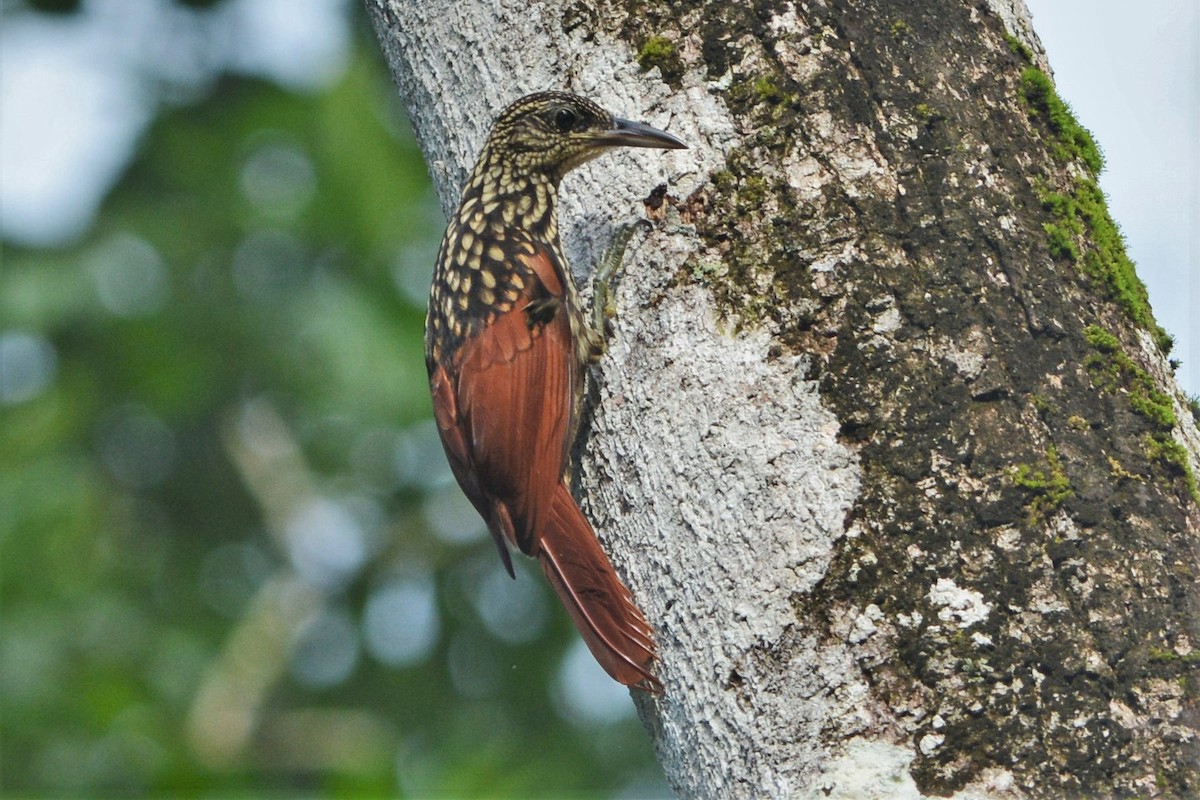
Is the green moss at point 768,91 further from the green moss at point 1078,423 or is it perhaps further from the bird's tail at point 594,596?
the bird's tail at point 594,596

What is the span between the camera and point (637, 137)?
9.42 feet

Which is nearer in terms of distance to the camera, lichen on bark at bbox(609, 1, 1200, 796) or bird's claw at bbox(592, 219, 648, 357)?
lichen on bark at bbox(609, 1, 1200, 796)

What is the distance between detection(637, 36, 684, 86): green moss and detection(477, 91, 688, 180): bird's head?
13 centimetres

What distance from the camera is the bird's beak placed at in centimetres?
282

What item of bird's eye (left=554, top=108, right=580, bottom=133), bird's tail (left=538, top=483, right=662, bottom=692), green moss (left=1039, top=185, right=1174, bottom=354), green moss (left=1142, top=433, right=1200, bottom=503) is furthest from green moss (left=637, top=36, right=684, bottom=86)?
green moss (left=1142, top=433, right=1200, bottom=503)

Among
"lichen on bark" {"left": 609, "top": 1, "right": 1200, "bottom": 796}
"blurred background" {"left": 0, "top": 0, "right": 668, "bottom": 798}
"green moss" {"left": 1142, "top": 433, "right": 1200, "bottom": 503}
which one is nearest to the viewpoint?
"lichen on bark" {"left": 609, "top": 1, "right": 1200, "bottom": 796}

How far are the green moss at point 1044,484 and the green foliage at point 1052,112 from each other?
0.78 m

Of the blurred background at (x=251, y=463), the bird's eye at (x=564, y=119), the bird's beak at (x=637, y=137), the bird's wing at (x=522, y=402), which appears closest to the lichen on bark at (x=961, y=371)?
the bird's beak at (x=637, y=137)

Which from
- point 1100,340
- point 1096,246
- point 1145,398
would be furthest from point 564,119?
point 1145,398

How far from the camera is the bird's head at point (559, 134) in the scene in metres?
2.89

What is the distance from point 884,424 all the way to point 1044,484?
11.8 inches

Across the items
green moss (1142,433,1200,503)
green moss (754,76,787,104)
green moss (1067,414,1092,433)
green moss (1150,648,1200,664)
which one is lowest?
green moss (1150,648,1200,664)

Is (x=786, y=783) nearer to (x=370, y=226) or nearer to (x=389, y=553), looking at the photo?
(x=370, y=226)

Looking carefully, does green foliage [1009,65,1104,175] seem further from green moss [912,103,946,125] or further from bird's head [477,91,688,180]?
bird's head [477,91,688,180]
